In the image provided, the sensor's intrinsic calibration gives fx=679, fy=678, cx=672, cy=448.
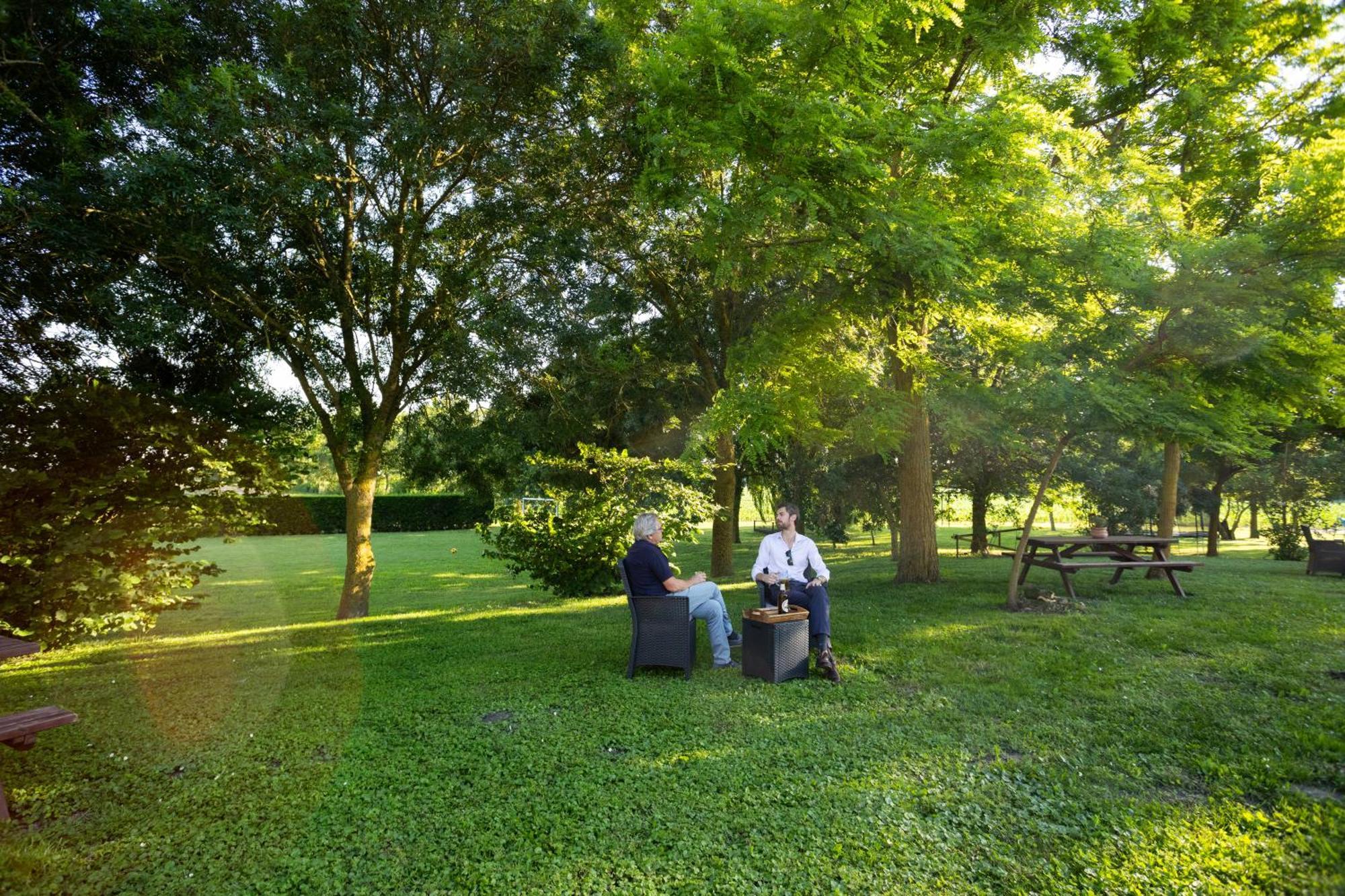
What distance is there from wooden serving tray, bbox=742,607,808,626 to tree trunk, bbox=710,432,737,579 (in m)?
7.29

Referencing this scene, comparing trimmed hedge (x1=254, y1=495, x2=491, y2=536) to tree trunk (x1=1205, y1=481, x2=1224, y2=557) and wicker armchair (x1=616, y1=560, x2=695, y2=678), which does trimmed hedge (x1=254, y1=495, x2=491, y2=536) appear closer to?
wicker armchair (x1=616, y1=560, x2=695, y2=678)

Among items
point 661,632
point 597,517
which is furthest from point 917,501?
point 661,632

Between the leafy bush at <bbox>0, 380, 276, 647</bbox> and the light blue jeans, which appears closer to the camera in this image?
the light blue jeans

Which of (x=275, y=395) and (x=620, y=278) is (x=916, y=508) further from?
(x=275, y=395)

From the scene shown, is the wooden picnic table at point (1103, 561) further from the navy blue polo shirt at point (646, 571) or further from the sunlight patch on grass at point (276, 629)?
the sunlight patch on grass at point (276, 629)

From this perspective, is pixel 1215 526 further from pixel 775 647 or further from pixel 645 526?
→ pixel 645 526

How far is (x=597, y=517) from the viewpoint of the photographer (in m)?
9.41

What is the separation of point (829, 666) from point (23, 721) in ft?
15.6

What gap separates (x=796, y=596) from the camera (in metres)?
5.82

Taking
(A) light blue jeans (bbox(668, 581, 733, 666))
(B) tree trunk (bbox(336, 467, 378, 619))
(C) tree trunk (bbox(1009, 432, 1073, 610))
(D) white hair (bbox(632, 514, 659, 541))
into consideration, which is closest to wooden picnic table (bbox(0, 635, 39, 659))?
(D) white hair (bbox(632, 514, 659, 541))

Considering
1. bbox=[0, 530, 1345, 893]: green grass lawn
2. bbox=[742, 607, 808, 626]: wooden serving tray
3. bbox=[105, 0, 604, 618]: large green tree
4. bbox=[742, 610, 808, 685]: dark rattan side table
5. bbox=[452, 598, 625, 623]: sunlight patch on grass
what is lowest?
bbox=[452, 598, 625, 623]: sunlight patch on grass

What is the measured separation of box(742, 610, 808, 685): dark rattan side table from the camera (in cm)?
522

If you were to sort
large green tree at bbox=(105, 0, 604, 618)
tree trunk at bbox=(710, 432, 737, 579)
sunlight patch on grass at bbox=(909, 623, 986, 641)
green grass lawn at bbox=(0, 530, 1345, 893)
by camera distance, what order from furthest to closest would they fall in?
tree trunk at bbox=(710, 432, 737, 579), sunlight patch on grass at bbox=(909, 623, 986, 641), large green tree at bbox=(105, 0, 604, 618), green grass lawn at bbox=(0, 530, 1345, 893)

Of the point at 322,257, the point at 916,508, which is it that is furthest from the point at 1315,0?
the point at 322,257
